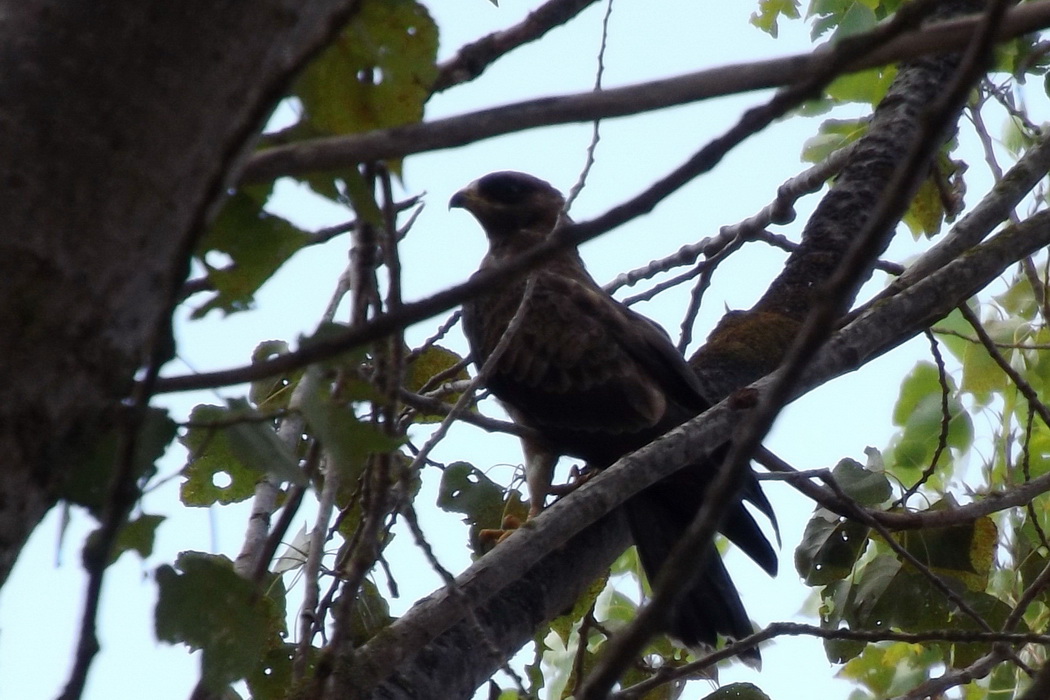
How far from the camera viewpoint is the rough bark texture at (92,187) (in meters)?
0.91

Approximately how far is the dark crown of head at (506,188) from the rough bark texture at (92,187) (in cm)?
484

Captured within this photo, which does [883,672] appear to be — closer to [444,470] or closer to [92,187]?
[444,470]

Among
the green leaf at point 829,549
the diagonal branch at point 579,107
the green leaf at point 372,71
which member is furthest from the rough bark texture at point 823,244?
the diagonal branch at point 579,107

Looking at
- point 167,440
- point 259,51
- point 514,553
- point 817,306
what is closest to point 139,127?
point 259,51

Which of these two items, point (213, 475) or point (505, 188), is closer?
point (213, 475)

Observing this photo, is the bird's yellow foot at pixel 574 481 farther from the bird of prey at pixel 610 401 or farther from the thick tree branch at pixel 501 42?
the thick tree branch at pixel 501 42

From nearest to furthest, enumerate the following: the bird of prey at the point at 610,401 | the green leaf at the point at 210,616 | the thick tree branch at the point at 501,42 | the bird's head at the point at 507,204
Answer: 1. the green leaf at the point at 210,616
2. the thick tree branch at the point at 501,42
3. the bird of prey at the point at 610,401
4. the bird's head at the point at 507,204

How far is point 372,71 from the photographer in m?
1.40

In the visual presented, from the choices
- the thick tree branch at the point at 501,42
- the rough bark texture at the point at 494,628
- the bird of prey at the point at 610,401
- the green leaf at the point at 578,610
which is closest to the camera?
the thick tree branch at the point at 501,42

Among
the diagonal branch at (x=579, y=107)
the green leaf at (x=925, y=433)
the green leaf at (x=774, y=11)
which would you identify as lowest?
the green leaf at (x=925, y=433)

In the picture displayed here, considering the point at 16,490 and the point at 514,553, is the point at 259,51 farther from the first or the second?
the point at 514,553

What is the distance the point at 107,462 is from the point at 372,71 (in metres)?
0.58

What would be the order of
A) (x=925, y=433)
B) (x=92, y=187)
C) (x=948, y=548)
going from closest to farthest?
(x=92, y=187) → (x=948, y=548) → (x=925, y=433)

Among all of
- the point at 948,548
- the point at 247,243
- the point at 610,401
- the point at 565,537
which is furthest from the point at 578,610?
the point at 247,243
